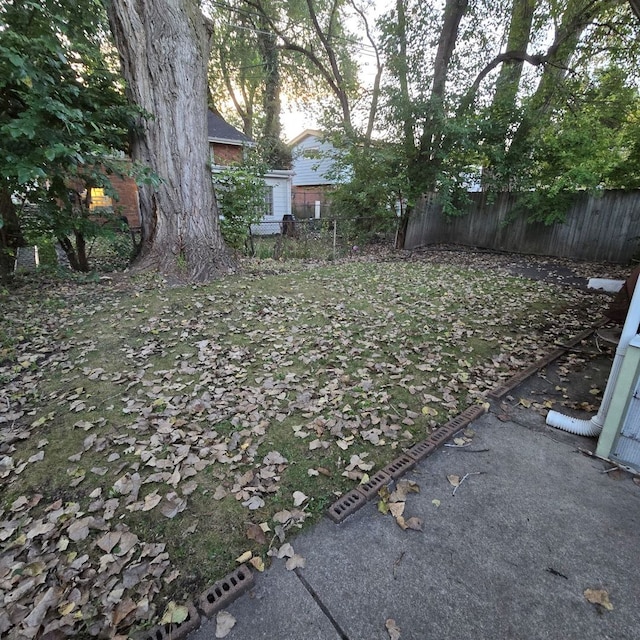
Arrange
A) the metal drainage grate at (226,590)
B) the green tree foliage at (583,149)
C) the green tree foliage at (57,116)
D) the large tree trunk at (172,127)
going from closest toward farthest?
the metal drainage grate at (226,590), the green tree foliage at (57,116), the large tree trunk at (172,127), the green tree foliage at (583,149)

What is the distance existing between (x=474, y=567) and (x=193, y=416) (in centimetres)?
219

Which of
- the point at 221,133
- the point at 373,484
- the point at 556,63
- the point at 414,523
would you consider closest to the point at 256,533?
the point at 373,484

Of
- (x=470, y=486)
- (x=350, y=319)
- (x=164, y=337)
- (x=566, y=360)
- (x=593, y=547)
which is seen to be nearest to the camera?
(x=593, y=547)

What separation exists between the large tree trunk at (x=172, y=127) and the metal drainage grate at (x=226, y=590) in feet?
17.7

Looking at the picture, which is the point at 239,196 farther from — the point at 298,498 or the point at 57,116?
the point at 298,498

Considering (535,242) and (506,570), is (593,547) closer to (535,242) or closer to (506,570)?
(506,570)

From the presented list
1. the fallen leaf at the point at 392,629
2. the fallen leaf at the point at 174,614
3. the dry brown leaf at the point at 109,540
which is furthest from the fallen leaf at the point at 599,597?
the dry brown leaf at the point at 109,540

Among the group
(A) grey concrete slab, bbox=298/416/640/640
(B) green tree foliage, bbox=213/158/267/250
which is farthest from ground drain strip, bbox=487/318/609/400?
(B) green tree foliage, bbox=213/158/267/250

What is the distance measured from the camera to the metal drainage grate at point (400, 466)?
228 centimetres

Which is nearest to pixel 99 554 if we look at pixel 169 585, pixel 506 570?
pixel 169 585

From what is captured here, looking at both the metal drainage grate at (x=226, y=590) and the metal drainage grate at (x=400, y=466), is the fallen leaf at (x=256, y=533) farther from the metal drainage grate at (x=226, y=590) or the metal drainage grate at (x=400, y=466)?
the metal drainage grate at (x=400, y=466)

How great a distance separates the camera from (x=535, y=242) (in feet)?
36.0

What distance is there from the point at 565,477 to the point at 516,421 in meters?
0.62

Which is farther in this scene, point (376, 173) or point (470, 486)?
point (376, 173)
